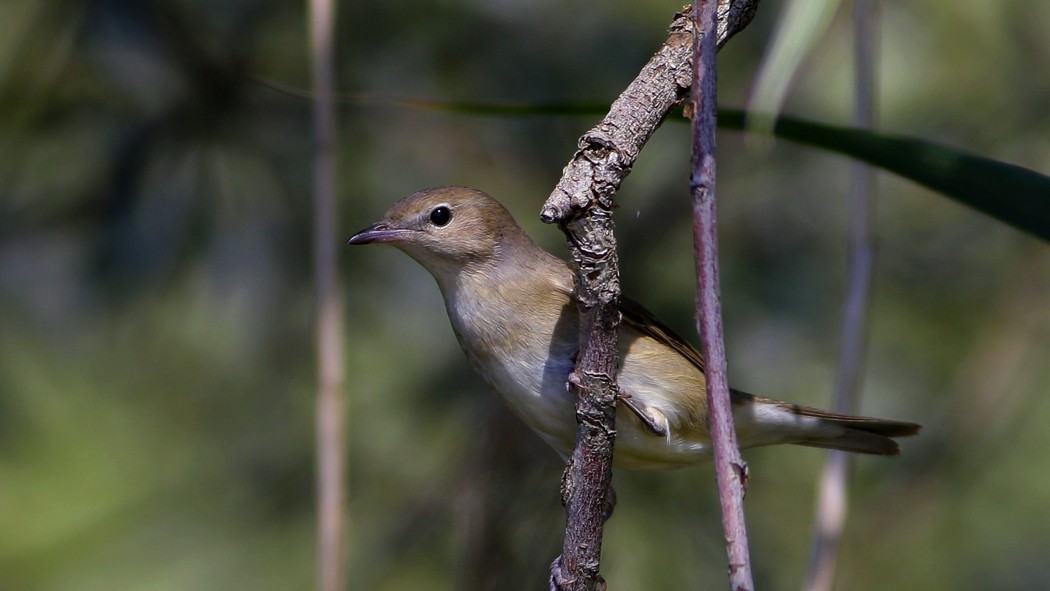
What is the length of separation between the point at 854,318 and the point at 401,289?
261 cm

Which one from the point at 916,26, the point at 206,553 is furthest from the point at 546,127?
the point at 206,553

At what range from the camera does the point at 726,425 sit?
132cm

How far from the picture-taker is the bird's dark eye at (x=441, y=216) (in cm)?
304

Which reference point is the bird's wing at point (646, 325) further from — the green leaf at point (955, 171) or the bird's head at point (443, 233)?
the green leaf at point (955, 171)

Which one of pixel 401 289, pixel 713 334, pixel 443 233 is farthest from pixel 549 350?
pixel 401 289

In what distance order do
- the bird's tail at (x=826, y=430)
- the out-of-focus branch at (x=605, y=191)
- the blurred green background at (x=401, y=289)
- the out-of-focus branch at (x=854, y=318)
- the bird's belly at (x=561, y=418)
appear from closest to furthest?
the out-of-focus branch at (x=605, y=191), the out-of-focus branch at (x=854, y=318), the bird's belly at (x=561, y=418), the bird's tail at (x=826, y=430), the blurred green background at (x=401, y=289)

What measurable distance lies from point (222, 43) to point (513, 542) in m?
2.56

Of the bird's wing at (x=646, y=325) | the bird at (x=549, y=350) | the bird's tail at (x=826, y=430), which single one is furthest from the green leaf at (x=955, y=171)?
the bird's tail at (x=826, y=430)

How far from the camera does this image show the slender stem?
1280 mm

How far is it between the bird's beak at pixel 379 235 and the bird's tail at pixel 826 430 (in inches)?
42.4

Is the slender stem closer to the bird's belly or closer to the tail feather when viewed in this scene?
the bird's belly

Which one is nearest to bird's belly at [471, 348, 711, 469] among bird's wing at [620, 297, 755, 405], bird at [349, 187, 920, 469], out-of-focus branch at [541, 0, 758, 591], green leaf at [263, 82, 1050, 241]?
bird at [349, 187, 920, 469]

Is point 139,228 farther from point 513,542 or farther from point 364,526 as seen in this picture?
point 513,542

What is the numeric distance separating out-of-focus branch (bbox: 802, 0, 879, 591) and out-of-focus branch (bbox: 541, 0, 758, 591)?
0.81 metres
